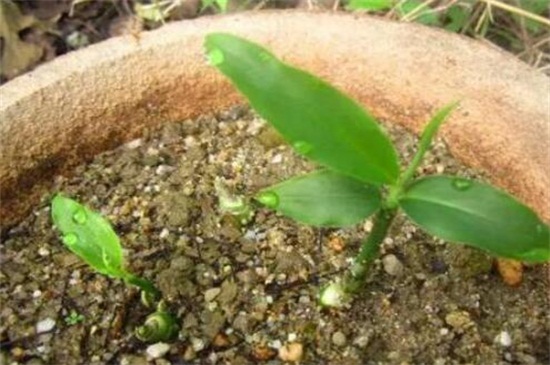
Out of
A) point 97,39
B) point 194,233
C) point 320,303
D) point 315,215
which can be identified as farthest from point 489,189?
point 97,39

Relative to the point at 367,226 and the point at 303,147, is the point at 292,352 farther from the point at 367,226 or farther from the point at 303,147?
the point at 303,147

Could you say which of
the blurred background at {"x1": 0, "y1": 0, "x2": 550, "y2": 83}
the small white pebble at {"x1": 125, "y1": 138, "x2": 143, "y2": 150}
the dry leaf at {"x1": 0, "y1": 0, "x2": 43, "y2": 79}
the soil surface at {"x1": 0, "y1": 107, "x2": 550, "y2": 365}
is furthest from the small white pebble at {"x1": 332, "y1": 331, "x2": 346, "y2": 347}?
the dry leaf at {"x1": 0, "y1": 0, "x2": 43, "y2": 79}

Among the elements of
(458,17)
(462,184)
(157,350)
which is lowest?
(157,350)

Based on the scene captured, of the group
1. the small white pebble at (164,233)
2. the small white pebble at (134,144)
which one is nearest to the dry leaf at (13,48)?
the small white pebble at (134,144)

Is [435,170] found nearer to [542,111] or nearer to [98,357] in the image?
[542,111]

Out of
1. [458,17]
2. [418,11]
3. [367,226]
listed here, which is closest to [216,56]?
[367,226]

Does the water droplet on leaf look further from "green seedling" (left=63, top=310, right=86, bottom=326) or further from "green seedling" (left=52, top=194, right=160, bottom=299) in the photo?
"green seedling" (left=63, top=310, right=86, bottom=326)

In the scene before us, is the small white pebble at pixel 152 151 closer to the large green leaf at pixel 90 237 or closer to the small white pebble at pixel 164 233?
the small white pebble at pixel 164 233

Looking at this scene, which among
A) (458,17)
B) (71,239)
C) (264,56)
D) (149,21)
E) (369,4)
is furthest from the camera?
(149,21)
